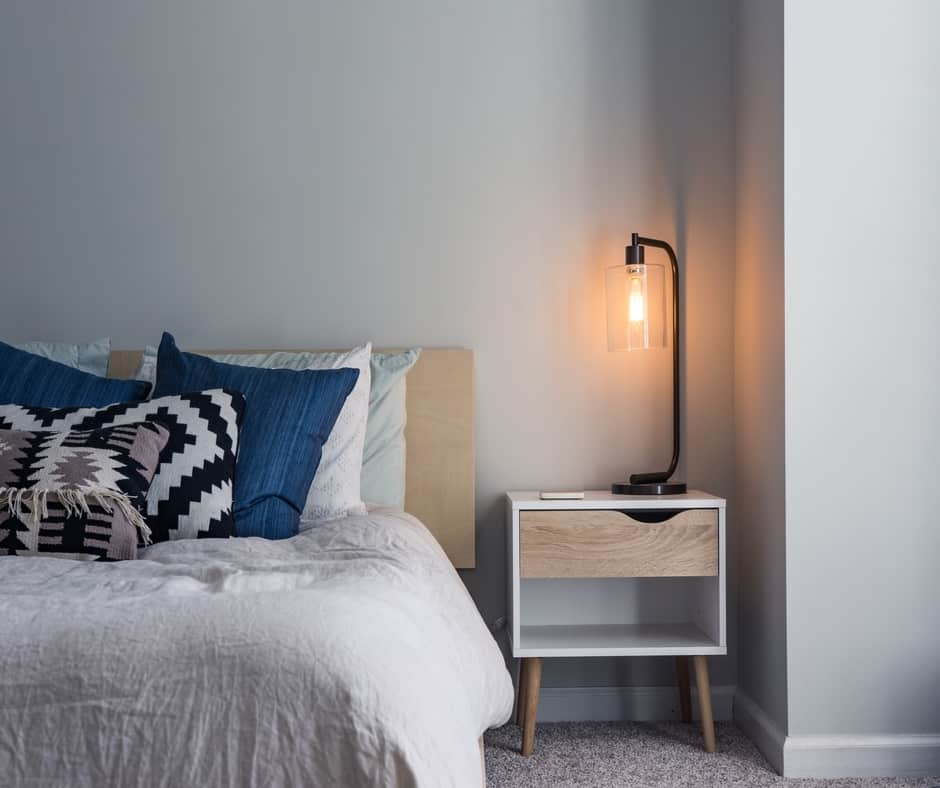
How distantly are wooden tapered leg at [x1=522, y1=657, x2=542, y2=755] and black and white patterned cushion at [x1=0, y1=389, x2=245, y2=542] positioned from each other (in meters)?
0.86

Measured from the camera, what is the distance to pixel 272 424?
1.97m

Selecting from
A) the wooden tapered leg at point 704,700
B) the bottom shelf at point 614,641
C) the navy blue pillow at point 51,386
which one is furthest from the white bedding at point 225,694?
the wooden tapered leg at point 704,700

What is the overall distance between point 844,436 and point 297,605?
1.48 m

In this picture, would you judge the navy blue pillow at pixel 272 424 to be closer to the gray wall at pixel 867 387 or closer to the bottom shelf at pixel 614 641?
the bottom shelf at pixel 614 641

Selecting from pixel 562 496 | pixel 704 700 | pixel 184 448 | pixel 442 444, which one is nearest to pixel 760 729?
pixel 704 700

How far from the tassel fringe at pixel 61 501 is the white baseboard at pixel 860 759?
154cm

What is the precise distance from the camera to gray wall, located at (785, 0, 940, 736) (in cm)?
207

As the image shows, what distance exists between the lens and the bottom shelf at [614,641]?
2.21 metres

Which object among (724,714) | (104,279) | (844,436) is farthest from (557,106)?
(724,714)

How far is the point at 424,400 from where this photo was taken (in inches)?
97.7

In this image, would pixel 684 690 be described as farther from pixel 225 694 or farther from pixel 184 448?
pixel 225 694

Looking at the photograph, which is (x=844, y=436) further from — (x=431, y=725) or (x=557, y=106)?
(x=431, y=725)

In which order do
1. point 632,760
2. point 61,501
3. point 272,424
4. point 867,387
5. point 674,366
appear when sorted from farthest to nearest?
point 674,366, point 632,760, point 867,387, point 272,424, point 61,501

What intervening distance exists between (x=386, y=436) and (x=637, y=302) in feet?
2.44
